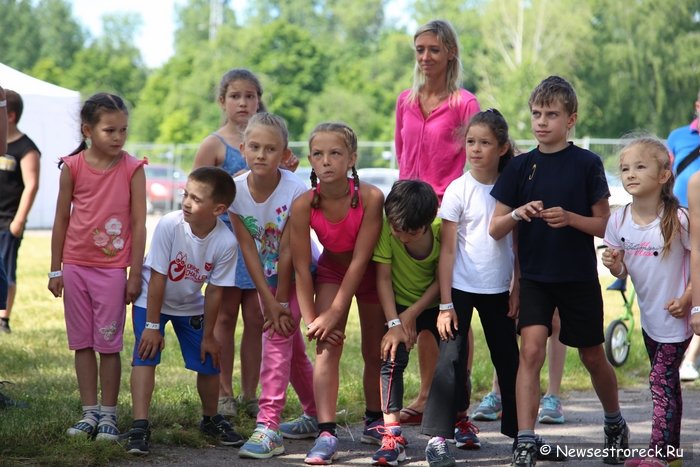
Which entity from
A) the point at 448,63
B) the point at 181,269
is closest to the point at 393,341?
the point at 181,269

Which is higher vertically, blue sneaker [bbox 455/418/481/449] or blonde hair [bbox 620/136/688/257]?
blonde hair [bbox 620/136/688/257]

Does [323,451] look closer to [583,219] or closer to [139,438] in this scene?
[139,438]

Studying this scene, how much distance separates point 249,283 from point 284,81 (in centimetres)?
5701

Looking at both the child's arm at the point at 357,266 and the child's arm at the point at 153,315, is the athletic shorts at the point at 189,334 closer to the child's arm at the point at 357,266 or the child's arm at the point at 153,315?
the child's arm at the point at 153,315

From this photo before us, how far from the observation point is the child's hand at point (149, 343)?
16.6ft

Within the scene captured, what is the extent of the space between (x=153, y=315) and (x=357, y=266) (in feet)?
3.47

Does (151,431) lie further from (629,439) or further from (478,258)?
A: (629,439)

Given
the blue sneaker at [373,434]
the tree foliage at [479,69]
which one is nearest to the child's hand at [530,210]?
the blue sneaker at [373,434]

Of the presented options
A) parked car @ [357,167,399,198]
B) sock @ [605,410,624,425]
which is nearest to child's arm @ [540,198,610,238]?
sock @ [605,410,624,425]

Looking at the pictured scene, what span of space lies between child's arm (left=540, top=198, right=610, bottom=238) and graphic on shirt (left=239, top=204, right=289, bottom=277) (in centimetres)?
140

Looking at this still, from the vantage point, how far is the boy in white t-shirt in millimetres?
5082

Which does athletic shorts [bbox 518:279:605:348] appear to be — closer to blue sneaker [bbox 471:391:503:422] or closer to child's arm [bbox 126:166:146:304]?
blue sneaker [bbox 471:391:503:422]

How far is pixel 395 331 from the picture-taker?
5078 millimetres

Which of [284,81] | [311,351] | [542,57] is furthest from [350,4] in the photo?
[311,351]
